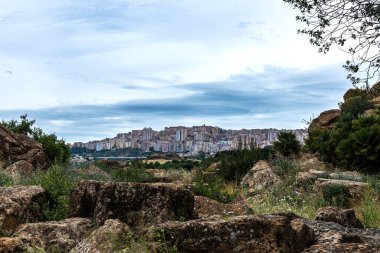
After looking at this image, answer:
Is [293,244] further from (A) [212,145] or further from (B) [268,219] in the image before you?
(A) [212,145]

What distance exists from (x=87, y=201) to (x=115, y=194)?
0.68 metres

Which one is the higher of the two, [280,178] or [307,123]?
[307,123]

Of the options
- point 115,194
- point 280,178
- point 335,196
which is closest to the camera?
point 115,194

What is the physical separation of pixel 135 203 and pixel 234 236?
7.99 ft

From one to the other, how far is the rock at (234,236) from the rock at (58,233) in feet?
4.46

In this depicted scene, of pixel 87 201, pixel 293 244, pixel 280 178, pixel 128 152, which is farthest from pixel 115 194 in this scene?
pixel 128 152

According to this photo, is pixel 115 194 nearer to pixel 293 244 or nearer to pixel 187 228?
pixel 187 228

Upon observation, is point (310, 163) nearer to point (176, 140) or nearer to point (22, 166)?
point (22, 166)

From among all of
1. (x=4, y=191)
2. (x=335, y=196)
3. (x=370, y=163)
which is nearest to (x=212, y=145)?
(x=370, y=163)

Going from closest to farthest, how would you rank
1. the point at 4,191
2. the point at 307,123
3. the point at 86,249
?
the point at 86,249 → the point at 4,191 → the point at 307,123

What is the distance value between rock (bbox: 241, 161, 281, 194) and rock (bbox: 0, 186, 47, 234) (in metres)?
10.3

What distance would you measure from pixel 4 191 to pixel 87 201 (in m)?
1.91

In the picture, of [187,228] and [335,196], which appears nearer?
[187,228]

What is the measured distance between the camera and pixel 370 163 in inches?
874
